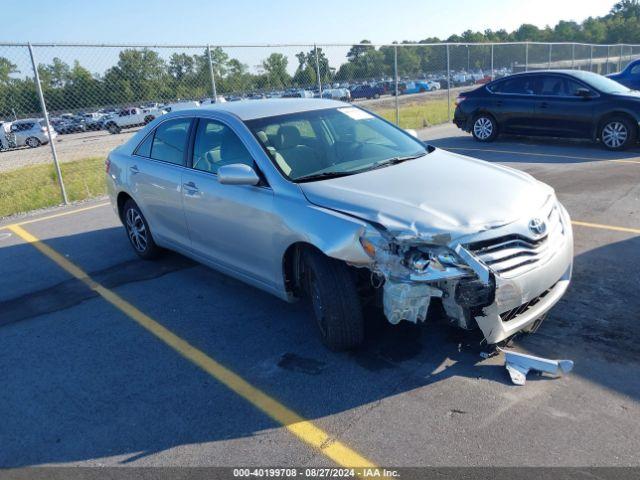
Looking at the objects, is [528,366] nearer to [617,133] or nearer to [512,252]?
[512,252]

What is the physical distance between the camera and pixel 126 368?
377cm

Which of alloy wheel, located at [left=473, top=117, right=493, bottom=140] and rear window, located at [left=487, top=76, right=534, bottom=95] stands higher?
rear window, located at [left=487, top=76, right=534, bottom=95]

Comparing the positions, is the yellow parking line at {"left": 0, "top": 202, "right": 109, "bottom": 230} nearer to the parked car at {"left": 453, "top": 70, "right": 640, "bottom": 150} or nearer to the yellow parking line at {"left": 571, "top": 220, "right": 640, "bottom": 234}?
the yellow parking line at {"left": 571, "top": 220, "right": 640, "bottom": 234}

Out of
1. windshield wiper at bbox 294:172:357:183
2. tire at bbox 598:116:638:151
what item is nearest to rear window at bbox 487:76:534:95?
A: tire at bbox 598:116:638:151

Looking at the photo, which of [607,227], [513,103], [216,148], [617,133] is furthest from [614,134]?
[216,148]

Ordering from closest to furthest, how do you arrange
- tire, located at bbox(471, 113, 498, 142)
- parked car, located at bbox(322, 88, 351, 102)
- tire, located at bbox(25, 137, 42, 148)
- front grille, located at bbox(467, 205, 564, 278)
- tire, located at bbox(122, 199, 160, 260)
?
front grille, located at bbox(467, 205, 564, 278), tire, located at bbox(122, 199, 160, 260), tire, located at bbox(471, 113, 498, 142), parked car, located at bbox(322, 88, 351, 102), tire, located at bbox(25, 137, 42, 148)

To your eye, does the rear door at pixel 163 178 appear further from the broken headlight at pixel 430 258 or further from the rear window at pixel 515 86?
the rear window at pixel 515 86

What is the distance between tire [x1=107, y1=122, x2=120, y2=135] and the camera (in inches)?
1211

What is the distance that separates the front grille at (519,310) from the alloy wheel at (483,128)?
958 centimetres

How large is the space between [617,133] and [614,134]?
6cm

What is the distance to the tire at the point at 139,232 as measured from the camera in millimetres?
5691

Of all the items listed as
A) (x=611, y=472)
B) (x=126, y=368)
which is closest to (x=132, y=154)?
(x=126, y=368)

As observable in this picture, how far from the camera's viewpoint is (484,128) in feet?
40.9

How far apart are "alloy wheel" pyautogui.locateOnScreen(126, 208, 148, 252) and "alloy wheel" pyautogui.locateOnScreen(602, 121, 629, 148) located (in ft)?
30.4
